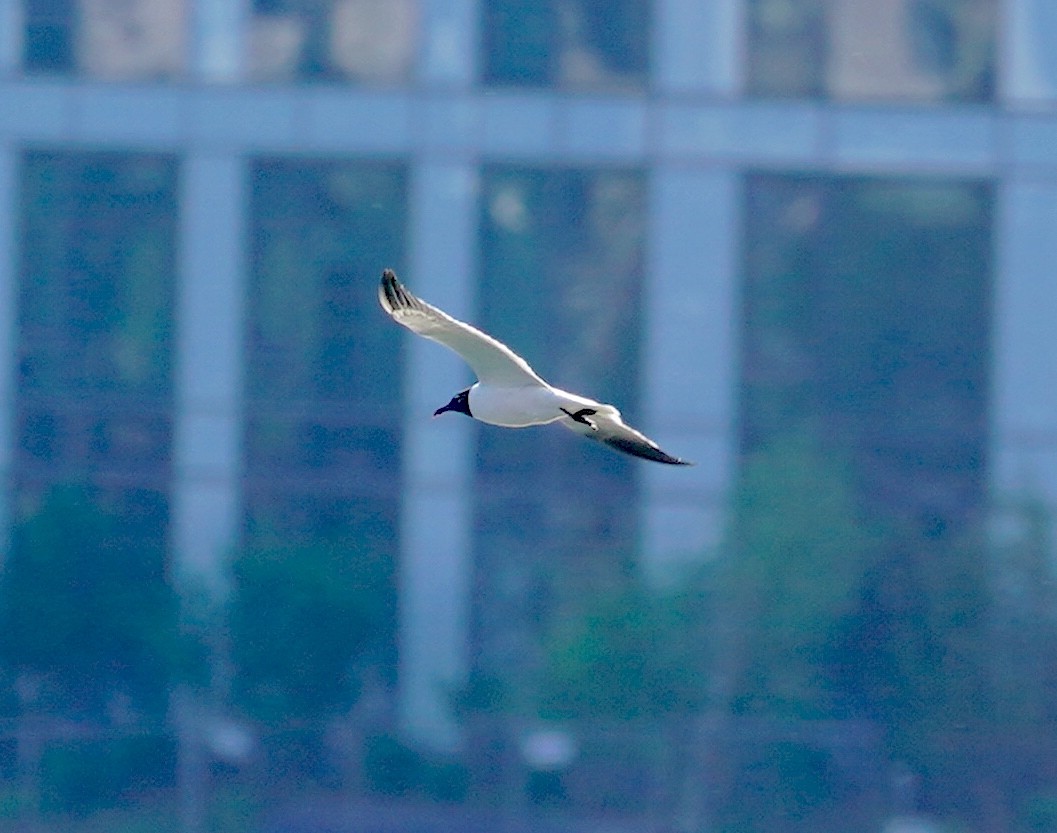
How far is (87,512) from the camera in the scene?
16406 mm

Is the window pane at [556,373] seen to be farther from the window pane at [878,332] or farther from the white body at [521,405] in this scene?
the white body at [521,405]

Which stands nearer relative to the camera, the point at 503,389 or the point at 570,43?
the point at 503,389

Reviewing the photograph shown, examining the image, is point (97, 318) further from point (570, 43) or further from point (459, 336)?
point (459, 336)

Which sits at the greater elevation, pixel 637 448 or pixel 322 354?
pixel 322 354

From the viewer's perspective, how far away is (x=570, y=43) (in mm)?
16172

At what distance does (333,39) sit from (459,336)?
27.4ft

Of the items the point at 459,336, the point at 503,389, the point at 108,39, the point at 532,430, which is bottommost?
the point at 532,430

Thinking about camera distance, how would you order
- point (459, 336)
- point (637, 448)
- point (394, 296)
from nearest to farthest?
point (394, 296), point (459, 336), point (637, 448)

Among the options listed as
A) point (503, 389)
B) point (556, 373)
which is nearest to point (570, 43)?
point (556, 373)

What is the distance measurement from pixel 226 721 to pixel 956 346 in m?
5.81

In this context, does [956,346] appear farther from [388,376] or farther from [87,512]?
[87,512]

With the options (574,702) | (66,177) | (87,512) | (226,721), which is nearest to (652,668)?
(574,702)

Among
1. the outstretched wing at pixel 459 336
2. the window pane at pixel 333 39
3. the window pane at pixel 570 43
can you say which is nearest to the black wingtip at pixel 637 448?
the outstretched wing at pixel 459 336

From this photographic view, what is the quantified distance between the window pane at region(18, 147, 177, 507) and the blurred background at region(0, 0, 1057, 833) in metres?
A: 0.03
